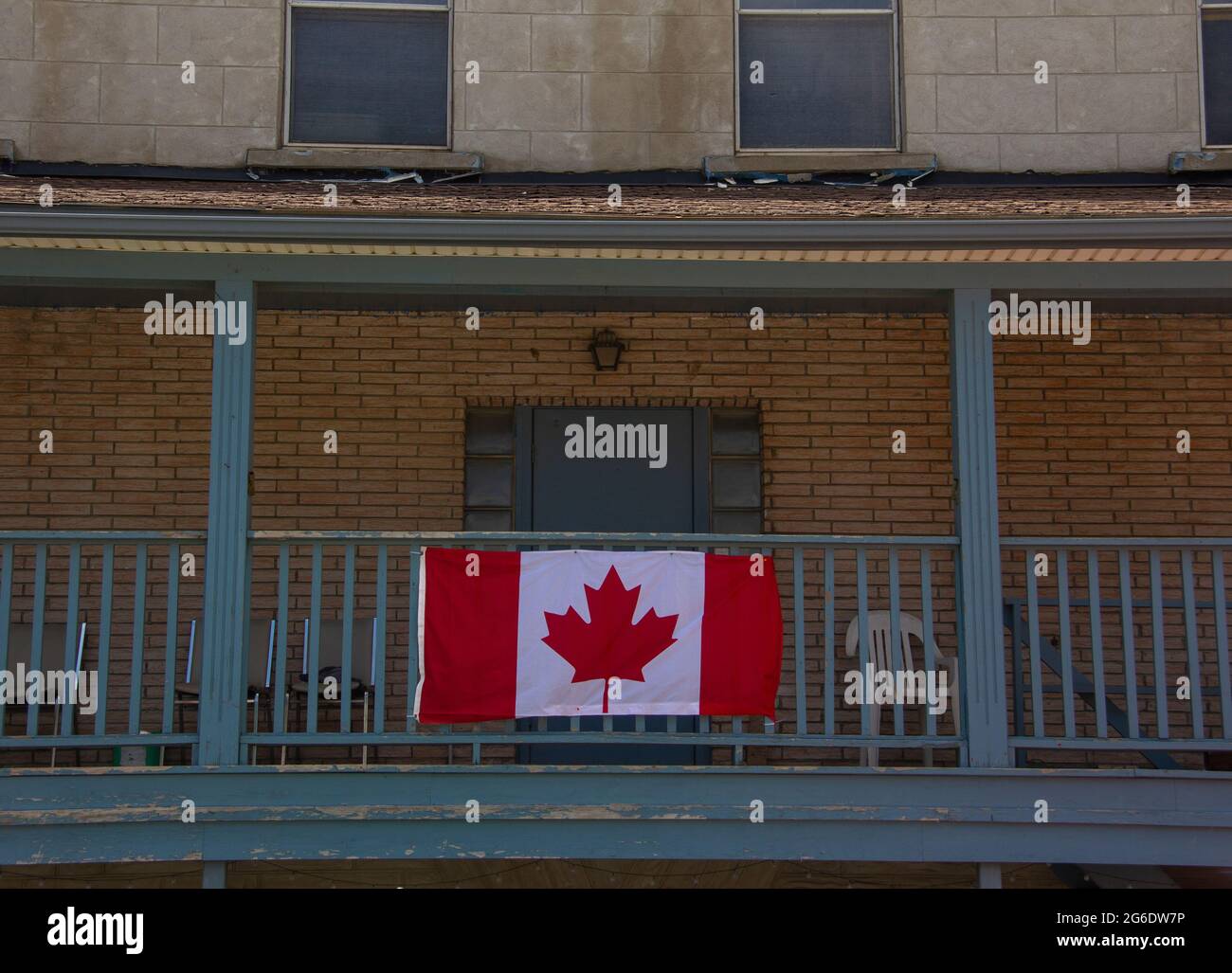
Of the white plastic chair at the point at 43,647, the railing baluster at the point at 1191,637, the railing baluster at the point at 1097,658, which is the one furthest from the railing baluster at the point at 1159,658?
the white plastic chair at the point at 43,647

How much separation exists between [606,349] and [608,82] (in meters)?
1.71

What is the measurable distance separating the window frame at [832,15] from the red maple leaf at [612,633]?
11.1 feet

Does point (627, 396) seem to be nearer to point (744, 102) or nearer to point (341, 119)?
point (744, 102)

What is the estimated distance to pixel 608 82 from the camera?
7.77m

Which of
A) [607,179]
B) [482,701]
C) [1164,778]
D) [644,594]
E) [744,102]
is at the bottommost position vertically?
[1164,778]

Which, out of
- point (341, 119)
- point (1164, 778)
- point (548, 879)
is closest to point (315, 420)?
point (341, 119)

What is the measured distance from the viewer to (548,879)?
7223mm

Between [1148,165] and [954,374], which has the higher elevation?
[1148,165]

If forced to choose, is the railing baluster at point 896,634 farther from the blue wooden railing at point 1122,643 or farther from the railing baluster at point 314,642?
the railing baluster at point 314,642

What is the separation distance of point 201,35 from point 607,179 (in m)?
2.70

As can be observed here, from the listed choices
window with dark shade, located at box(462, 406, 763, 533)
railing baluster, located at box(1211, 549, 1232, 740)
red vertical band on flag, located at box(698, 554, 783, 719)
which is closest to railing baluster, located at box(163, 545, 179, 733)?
window with dark shade, located at box(462, 406, 763, 533)

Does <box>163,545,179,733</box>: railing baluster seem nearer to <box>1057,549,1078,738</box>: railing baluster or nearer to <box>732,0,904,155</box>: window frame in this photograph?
<box>1057,549,1078,738</box>: railing baluster

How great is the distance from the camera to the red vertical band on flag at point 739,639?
581cm
